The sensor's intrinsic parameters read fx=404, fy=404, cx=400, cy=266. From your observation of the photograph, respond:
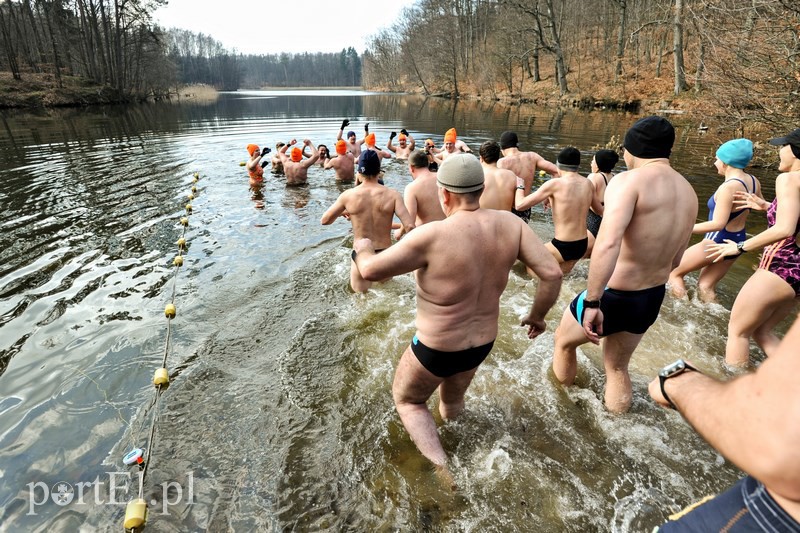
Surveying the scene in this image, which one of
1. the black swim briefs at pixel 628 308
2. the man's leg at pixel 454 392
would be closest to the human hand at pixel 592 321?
the black swim briefs at pixel 628 308

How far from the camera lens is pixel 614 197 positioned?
2783 millimetres

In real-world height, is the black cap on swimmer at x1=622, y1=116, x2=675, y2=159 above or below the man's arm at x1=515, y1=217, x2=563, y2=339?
above

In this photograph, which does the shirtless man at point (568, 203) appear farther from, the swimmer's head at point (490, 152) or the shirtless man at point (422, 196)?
the shirtless man at point (422, 196)

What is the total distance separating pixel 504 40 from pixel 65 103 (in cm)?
3889

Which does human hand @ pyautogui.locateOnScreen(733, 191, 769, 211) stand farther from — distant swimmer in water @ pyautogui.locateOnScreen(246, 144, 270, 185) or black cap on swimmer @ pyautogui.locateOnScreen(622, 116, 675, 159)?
distant swimmer in water @ pyautogui.locateOnScreen(246, 144, 270, 185)

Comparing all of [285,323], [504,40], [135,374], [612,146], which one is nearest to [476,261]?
[285,323]

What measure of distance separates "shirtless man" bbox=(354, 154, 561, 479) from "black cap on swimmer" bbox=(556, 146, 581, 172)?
2.99 metres

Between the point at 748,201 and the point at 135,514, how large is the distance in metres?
6.21

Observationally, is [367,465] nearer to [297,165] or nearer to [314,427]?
[314,427]

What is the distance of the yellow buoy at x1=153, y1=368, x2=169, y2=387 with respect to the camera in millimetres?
Result: 3952

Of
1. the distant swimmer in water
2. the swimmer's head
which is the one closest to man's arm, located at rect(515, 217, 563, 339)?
the swimmer's head

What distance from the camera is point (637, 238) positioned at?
9.44 ft

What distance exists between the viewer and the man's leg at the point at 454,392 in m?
2.97

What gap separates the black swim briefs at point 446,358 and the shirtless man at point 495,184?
3.62 meters
